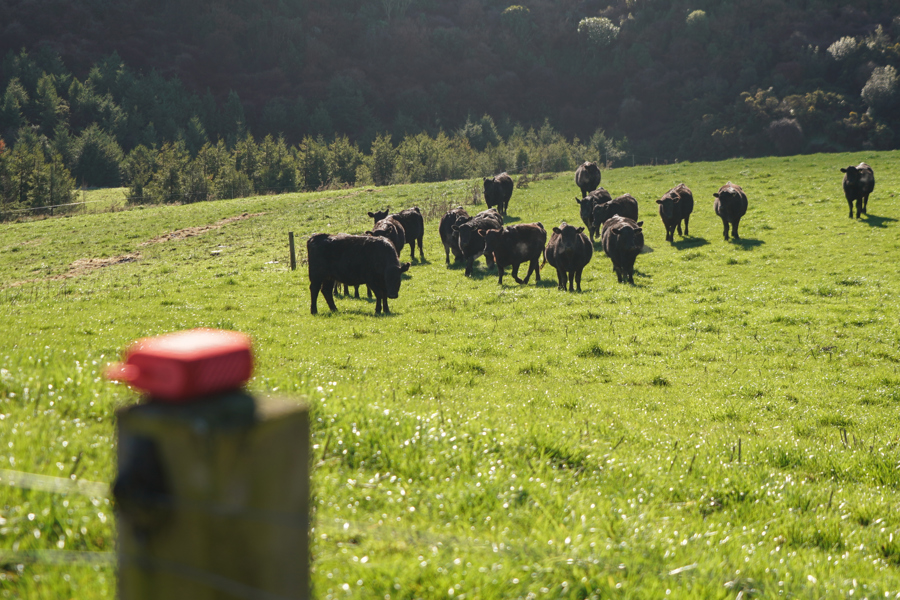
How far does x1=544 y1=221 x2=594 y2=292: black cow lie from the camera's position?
19.8 metres

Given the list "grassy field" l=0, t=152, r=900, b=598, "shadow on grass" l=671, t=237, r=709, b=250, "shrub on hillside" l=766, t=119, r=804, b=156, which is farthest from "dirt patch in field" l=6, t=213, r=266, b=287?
"shrub on hillside" l=766, t=119, r=804, b=156

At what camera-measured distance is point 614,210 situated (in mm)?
28266

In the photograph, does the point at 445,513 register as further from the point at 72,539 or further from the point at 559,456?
the point at 72,539

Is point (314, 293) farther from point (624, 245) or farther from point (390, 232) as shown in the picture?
point (624, 245)

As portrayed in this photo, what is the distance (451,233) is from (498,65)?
12367cm

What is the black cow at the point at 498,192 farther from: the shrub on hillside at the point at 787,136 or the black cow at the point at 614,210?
the shrub on hillside at the point at 787,136

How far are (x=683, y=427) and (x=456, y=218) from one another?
19.5 meters

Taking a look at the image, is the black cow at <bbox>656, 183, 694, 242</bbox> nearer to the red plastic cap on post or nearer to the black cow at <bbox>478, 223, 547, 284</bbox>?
the black cow at <bbox>478, 223, 547, 284</bbox>

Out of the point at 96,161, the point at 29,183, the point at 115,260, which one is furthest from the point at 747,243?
the point at 96,161

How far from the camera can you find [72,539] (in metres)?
3.14

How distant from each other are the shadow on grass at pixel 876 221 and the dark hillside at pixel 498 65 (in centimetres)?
7163

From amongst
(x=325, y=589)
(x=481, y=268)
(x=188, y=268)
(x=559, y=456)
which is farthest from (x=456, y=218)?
(x=325, y=589)

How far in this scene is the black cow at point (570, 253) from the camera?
779 inches

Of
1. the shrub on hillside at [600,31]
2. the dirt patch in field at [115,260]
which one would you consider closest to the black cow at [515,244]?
the dirt patch in field at [115,260]
